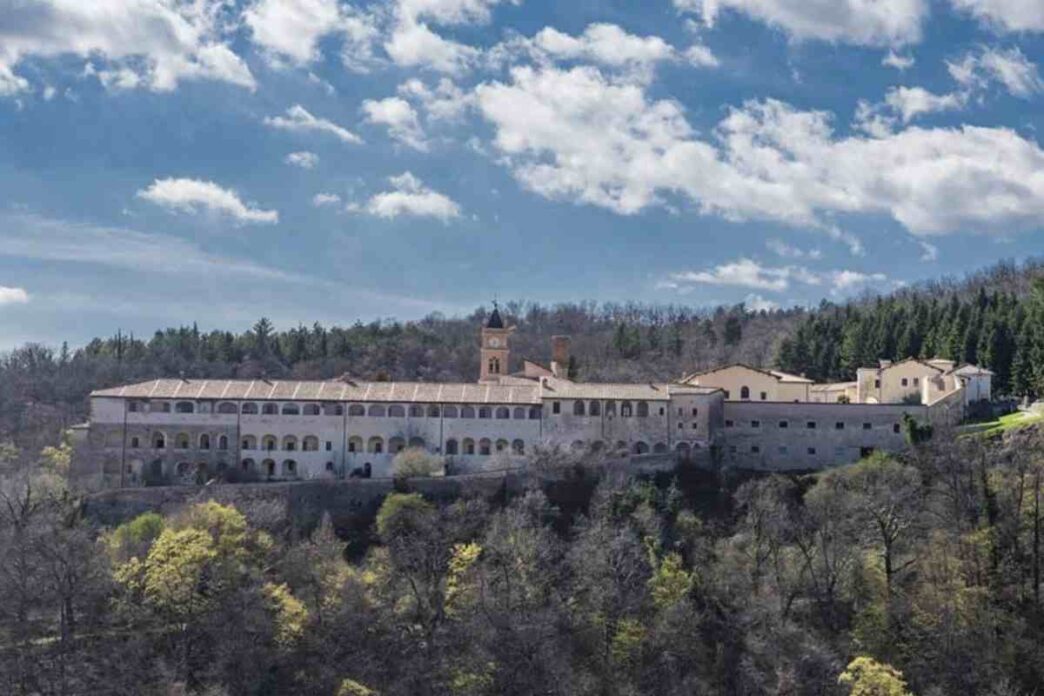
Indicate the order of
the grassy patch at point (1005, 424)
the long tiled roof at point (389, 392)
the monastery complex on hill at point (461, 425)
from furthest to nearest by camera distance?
the long tiled roof at point (389, 392), the monastery complex on hill at point (461, 425), the grassy patch at point (1005, 424)

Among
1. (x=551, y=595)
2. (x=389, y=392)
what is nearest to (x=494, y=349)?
(x=389, y=392)

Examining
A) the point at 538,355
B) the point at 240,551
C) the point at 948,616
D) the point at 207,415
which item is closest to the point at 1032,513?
the point at 948,616

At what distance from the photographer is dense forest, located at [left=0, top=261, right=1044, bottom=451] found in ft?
266

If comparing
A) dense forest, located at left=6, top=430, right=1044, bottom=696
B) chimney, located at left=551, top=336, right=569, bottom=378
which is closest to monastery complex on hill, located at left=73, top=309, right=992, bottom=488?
dense forest, located at left=6, top=430, right=1044, bottom=696

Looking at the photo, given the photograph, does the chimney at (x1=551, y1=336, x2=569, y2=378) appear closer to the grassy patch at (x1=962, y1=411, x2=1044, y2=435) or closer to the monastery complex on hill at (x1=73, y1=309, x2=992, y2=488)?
the monastery complex on hill at (x1=73, y1=309, x2=992, y2=488)

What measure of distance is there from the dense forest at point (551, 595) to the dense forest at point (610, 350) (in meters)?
23.6

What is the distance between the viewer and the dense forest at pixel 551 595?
4762 cm

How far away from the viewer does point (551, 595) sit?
5244 cm

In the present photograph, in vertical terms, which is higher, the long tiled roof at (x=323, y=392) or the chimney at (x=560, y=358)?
the chimney at (x=560, y=358)

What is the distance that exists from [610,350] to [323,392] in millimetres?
57519

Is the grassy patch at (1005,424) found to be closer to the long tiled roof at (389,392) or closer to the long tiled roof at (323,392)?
the long tiled roof at (389,392)

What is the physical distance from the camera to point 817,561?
54438 millimetres

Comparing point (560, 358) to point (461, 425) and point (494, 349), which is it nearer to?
point (494, 349)

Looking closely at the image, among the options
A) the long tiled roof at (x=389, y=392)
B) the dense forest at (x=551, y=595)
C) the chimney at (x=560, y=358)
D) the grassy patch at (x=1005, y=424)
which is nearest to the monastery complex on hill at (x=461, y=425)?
the long tiled roof at (x=389, y=392)
